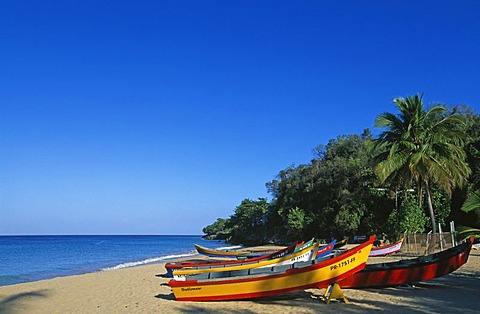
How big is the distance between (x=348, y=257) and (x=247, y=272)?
2.87m

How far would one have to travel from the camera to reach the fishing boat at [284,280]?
10773 mm

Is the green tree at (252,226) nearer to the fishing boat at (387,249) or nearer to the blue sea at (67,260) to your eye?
the blue sea at (67,260)

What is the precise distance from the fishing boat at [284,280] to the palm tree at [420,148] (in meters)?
10.4

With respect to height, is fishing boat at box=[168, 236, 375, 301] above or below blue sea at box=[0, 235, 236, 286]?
above

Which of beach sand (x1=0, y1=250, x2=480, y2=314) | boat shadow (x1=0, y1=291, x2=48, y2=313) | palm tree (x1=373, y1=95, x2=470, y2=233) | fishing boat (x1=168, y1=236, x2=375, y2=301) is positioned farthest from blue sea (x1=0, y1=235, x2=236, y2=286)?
palm tree (x1=373, y1=95, x2=470, y2=233)

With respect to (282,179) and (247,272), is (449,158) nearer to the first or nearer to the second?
(247,272)

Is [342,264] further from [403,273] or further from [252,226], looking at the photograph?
[252,226]

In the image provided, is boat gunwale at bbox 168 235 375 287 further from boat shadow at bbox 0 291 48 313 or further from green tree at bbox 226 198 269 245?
green tree at bbox 226 198 269 245

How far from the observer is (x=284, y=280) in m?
Answer: 10.8

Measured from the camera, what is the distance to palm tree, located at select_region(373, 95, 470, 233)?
1992 cm

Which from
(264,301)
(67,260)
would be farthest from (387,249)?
(67,260)

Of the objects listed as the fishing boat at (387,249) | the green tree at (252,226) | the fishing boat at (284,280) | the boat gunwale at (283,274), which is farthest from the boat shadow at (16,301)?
the green tree at (252,226)

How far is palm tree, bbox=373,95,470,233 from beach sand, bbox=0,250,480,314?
18.6ft

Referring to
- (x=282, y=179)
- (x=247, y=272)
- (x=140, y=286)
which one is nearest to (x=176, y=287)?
(x=247, y=272)
